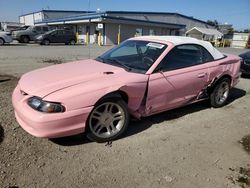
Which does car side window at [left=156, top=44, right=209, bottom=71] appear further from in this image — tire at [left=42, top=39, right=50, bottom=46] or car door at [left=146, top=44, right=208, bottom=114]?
tire at [left=42, top=39, right=50, bottom=46]

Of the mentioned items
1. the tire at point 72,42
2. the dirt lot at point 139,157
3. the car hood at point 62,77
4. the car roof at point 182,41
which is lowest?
the tire at point 72,42

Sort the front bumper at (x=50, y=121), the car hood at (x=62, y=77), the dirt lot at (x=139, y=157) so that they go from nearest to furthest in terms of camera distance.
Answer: the dirt lot at (x=139, y=157) → the front bumper at (x=50, y=121) → the car hood at (x=62, y=77)

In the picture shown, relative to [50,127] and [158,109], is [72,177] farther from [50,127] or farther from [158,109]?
[158,109]

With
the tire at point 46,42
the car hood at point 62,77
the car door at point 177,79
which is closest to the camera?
the car hood at point 62,77

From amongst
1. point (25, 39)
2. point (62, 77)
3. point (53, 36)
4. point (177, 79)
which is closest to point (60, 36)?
point (53, 36)

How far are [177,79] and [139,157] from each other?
166cm

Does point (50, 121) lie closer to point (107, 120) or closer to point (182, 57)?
point (107, 120)

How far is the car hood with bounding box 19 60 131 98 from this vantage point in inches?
142

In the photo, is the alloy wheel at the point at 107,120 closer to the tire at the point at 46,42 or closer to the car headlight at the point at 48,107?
the car headlight at the point at 48,107

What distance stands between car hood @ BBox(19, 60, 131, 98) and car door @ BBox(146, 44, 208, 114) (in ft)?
2.09

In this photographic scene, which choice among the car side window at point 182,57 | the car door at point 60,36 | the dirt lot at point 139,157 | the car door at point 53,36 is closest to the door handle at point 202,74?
the car side window at point 182,57

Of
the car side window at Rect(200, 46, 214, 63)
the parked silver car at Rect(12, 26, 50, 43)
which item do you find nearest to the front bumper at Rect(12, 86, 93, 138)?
the car side window at Rect(200, 46, 214, 63)

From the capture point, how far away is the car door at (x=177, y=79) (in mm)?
4316

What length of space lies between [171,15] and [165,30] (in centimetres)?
767
